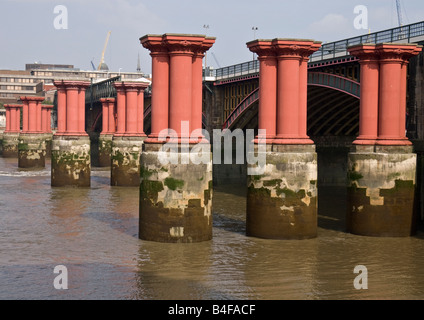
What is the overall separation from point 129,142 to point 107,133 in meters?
21.8

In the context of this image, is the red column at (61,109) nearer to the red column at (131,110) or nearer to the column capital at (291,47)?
the red column at (131,110)

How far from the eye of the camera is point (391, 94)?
94.5 feet

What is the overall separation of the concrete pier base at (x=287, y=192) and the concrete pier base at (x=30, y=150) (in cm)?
5061

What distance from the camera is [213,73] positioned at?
60.9 m

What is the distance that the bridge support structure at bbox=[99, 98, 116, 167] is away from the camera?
73162 millimetres

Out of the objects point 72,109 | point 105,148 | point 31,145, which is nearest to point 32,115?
point 31,145

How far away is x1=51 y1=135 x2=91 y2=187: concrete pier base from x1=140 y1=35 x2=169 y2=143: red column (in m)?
24.2

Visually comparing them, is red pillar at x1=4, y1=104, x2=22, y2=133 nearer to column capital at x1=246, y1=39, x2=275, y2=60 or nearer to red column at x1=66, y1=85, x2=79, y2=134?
red column at x1=66, y1=85, x2=79, y2=134

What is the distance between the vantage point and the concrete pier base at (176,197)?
25.4m
